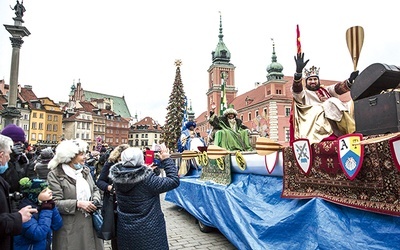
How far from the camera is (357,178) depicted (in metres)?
2.32

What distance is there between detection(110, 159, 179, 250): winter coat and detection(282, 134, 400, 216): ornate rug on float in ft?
4.96

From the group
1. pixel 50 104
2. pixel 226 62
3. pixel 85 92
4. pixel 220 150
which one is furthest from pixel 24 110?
pixel 220 150

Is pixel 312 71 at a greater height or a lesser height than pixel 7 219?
greater

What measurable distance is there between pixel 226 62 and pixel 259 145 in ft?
221

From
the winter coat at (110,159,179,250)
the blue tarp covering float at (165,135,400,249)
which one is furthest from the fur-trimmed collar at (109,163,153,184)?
the blue tarp covering float at (165,135,400,249)

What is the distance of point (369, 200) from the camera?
2.22 meters

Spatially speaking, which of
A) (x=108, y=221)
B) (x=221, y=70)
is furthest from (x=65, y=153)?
(x=221, y=70)

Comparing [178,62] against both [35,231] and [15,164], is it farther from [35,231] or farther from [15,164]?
[35,231]

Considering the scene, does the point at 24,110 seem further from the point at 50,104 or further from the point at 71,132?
the point at 71,132

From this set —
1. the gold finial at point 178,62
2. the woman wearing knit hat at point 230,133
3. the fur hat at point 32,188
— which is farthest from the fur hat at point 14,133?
the gold finial at point 178,62

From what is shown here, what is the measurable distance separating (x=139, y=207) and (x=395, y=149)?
234cm

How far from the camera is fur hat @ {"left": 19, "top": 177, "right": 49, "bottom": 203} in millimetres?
2293

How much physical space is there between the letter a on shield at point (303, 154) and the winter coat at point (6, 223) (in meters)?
2.68

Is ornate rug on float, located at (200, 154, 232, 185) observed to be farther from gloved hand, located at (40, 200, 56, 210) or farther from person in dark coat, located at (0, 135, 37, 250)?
person in dark coat, located at (0, 135, 37, 250)
